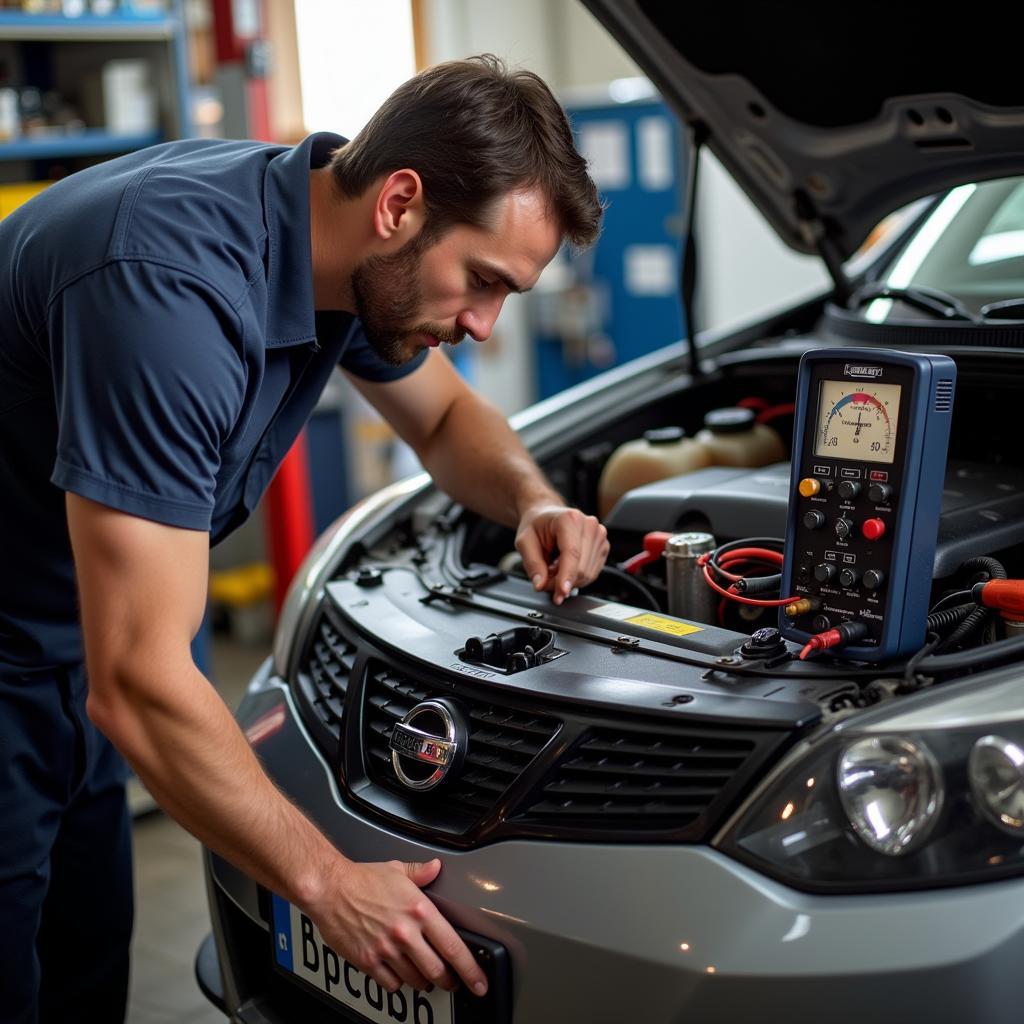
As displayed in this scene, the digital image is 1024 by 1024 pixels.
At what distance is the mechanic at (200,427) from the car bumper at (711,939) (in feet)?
0.25

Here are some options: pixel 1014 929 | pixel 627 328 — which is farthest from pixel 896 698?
pixel 627 328

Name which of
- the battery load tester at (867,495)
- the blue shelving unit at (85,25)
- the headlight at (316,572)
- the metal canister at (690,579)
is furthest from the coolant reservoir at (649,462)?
the blue shelving unit at (85,25)

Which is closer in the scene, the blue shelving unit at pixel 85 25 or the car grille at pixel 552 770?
the car grille at pixel 552 770

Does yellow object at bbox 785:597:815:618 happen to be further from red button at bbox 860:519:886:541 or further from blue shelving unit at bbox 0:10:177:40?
blue shelving unit at bbox 0:10:177:40

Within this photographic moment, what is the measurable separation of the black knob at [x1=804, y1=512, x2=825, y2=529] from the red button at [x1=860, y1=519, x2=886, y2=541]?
2.4 inches

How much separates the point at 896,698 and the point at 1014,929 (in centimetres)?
23

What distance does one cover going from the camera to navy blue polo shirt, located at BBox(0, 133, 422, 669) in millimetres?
1261

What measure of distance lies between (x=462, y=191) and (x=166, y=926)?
1801mm

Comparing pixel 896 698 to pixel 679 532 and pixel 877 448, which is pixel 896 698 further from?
pixel 679 532

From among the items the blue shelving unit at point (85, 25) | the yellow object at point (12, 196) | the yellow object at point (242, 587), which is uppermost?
the blue shelving unit at point (85, 25)

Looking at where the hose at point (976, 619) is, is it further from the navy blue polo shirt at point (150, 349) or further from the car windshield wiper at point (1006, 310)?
the navy blue polo shirt at point (150, 349)

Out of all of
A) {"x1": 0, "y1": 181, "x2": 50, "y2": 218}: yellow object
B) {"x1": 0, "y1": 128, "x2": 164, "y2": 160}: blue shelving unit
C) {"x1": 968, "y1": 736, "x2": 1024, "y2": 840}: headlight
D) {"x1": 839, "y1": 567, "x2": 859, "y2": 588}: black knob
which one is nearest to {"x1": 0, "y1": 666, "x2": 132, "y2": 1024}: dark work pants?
{"x1": 839, "y1": 567, "x2": 859, "y2": 588}: black knob

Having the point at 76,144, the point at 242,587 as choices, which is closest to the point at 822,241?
the point at 76,144

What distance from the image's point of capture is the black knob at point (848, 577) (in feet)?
4.36
